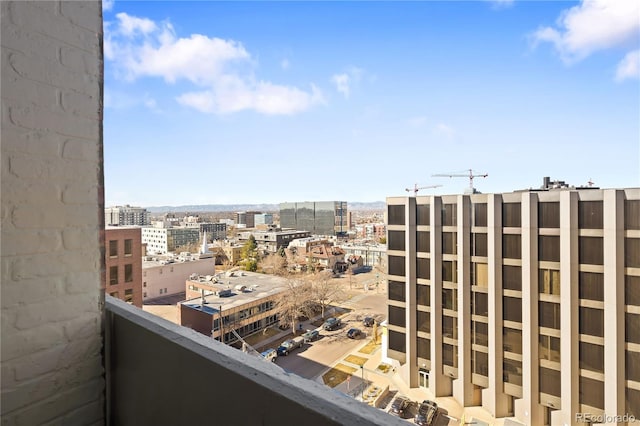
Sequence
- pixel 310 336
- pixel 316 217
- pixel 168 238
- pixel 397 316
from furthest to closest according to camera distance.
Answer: pixel 316 217
pixel 168 238
pixel 310 336
pixel 397 316

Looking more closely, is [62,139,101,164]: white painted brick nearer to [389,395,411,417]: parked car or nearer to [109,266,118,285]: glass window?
[389,395,411,417]: parked car

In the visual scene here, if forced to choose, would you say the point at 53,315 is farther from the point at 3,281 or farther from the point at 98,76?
the point at 98,76

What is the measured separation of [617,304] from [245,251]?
1292 inches

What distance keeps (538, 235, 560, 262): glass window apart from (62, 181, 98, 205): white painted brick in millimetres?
10170

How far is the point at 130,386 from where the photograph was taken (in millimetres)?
1080

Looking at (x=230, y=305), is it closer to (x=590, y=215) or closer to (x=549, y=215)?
(x=549, y=215)

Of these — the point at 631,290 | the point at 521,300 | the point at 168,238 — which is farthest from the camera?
the point at 168,238

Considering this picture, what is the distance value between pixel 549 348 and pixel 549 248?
2599 mm

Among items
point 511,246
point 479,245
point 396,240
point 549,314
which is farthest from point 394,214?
point 549,314

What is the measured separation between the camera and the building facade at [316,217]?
66500 millimetres

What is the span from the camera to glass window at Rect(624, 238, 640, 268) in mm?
7898

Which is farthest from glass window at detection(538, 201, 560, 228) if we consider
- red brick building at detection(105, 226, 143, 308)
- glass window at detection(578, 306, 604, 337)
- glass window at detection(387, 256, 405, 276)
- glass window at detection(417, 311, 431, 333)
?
red brick building at detection(105, 226, 143, 308)

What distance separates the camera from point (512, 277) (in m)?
9.40

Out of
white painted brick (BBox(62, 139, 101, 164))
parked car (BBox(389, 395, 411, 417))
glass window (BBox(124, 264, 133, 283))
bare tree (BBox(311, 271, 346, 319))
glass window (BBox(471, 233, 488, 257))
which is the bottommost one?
parked car (BBox(389, 395, 411, 417))
